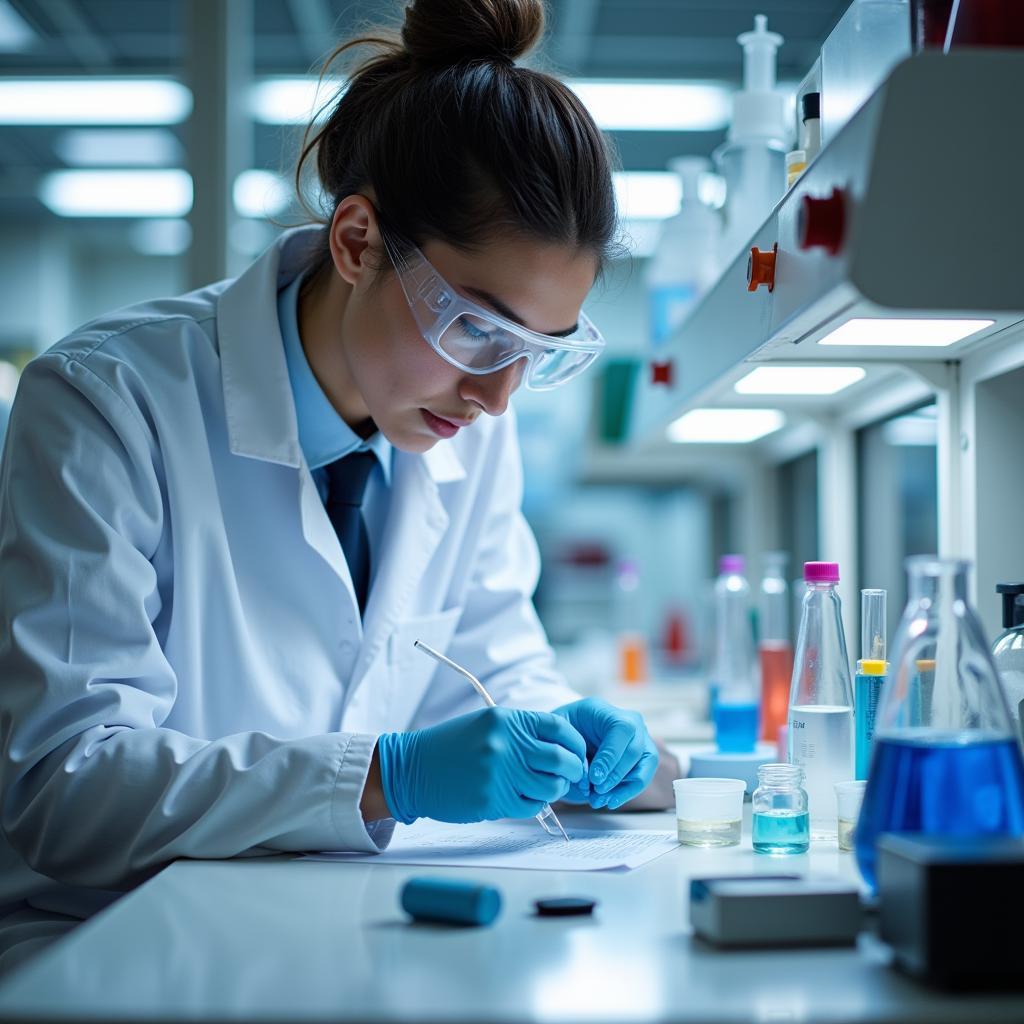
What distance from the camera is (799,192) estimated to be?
1.00 meters

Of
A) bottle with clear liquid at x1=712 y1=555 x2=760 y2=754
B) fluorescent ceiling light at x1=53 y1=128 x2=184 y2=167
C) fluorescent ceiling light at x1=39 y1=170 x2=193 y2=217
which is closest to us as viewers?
bottle with clear liquid at x1=712 y1=555 x2=760 y2=754

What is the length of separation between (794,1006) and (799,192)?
0.69 metres

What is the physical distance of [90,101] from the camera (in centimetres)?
508

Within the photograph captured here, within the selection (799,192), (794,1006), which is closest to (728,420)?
(799,192)

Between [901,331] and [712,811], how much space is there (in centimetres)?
53

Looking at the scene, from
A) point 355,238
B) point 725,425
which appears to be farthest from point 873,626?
point 725,425

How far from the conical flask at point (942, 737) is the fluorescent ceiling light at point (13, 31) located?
4.45m

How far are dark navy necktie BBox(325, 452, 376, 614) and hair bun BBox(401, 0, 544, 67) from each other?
0.54 m

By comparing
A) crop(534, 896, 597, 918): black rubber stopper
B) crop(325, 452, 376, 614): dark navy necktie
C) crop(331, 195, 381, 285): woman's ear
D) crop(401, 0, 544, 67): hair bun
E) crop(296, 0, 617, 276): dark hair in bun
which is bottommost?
crop(534, 896, 597, 918): black rubber stopper

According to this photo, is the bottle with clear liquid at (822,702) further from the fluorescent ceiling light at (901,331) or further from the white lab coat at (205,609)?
the white lab coat at (205,609)

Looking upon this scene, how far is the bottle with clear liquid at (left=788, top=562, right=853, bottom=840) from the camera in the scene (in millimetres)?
1186

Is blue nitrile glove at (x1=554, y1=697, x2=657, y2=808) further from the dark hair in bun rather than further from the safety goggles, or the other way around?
the dark hair in bun

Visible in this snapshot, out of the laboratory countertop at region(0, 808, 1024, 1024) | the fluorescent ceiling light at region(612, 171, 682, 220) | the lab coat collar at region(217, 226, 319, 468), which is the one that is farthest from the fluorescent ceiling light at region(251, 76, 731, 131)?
the laboratory countertop at region(0, 808, 1024, 1024)

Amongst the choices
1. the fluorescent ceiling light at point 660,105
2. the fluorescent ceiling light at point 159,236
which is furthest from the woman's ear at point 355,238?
the fluorescent ceiling light at point 159,236
